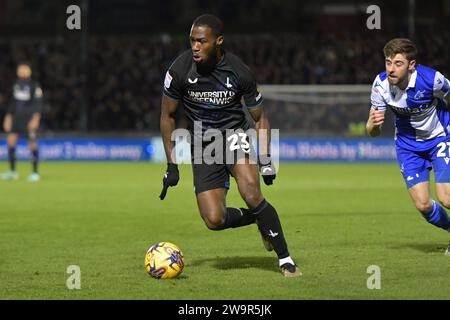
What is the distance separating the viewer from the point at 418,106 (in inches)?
373

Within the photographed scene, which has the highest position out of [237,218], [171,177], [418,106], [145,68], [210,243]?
[418,106]

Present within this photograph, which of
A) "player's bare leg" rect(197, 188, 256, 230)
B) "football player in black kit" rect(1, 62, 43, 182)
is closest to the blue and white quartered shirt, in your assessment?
"player's bare leg" rect(197, 188, 256, 230)

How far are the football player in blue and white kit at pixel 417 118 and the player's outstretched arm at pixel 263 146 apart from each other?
1211 millimetres

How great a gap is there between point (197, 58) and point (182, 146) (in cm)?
1734

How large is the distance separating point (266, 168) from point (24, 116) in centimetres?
1425

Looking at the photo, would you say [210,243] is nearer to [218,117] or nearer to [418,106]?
[218,117]

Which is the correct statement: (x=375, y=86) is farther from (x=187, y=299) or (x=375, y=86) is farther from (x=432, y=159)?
(x=187, y=299)

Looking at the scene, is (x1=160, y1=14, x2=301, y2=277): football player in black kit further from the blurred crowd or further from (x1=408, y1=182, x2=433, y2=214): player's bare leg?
the blurred crowd

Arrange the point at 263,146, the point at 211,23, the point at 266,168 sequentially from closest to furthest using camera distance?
the point at 211,23
the point at 266,168
the point at 263,146

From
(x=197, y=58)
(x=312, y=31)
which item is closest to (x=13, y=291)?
(x=197, y=58)

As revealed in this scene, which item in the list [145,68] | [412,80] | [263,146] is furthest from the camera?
[145,68]

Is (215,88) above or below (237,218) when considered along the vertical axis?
above

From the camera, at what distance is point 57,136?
1109 inches

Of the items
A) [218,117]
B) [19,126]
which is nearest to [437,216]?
[218,117]
